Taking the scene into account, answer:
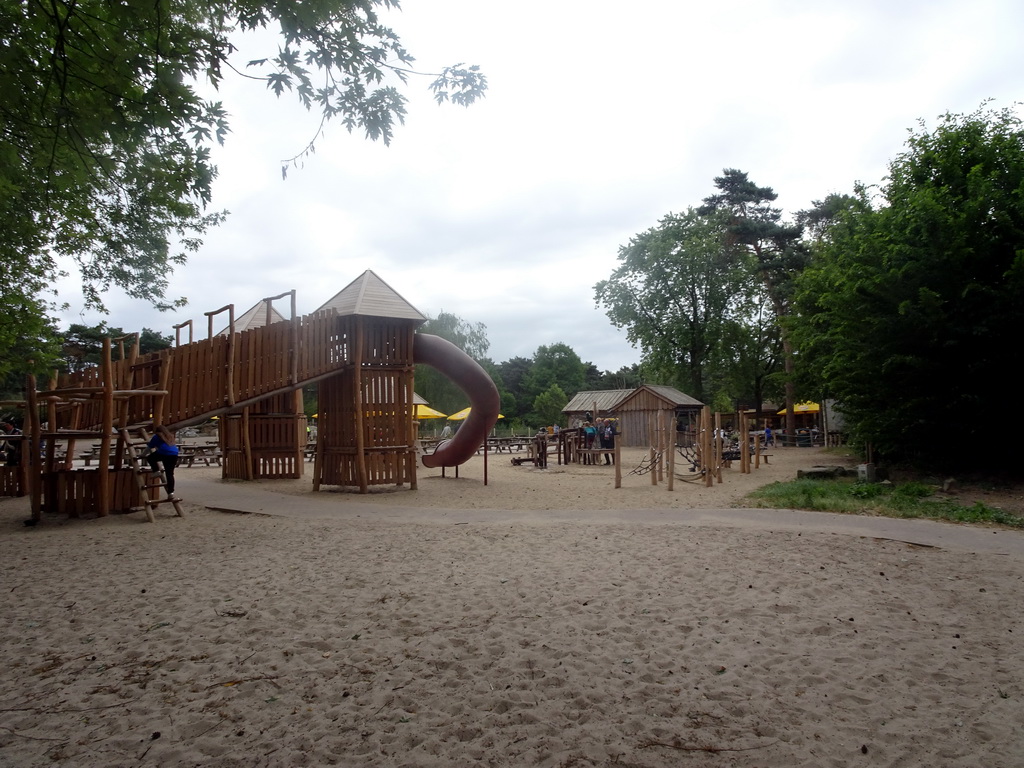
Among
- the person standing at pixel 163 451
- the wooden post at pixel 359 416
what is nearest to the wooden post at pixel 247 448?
the wooden post at pixel 359 416

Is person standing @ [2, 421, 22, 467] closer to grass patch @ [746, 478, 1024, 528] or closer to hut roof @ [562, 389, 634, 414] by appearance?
grass patch @ [746, 478, 1024, 528]

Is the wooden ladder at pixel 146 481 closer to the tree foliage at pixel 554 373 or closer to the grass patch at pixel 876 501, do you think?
the grass patch at pixel 876 501

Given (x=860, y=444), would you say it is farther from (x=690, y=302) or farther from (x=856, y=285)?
(x=690, y=302)

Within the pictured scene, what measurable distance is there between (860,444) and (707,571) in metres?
15.3

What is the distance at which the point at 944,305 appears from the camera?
1435 cm

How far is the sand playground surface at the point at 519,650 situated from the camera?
3.32 meters

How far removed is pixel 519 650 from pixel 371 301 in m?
11.3

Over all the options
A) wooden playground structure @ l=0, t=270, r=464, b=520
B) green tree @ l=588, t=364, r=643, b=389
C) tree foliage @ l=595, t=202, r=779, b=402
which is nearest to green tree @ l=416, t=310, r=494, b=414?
tree foliage @ l=595, t=202, r=779, b=402

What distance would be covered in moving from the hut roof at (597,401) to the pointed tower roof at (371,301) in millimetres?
29115

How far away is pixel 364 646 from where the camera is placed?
4582mm

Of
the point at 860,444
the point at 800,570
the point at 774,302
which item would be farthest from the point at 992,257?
the point at 774,302

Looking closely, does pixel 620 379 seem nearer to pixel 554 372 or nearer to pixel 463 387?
pixel 554 372

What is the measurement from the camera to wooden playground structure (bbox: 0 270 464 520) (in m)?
11.1

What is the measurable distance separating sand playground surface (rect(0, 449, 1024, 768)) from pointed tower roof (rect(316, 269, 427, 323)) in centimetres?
654
